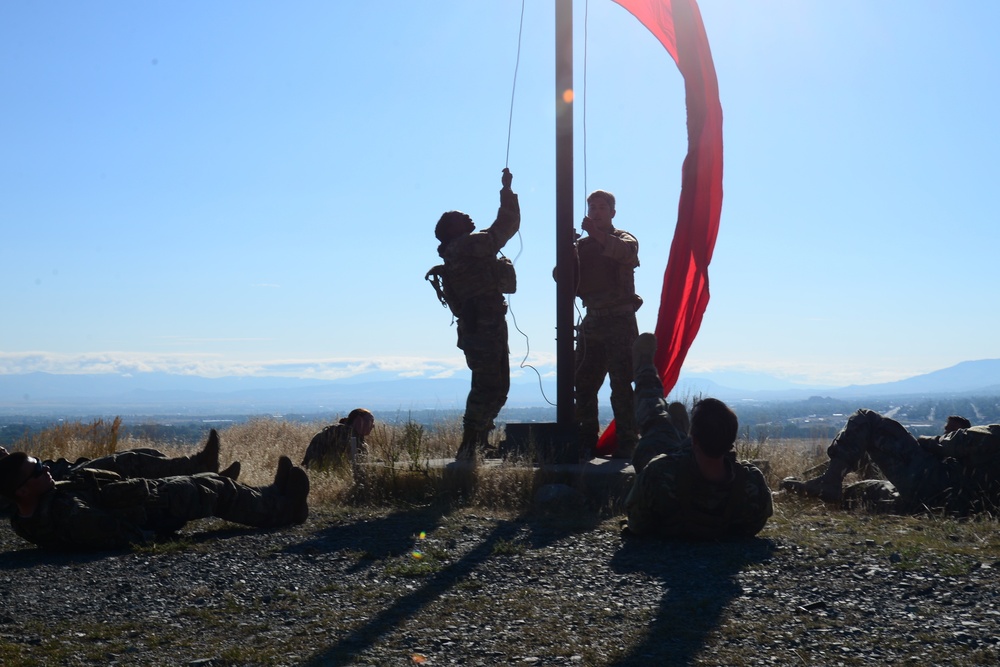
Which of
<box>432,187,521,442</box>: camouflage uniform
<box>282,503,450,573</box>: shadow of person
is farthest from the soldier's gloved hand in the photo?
<box>282,503,450,573</box>: shadow of person

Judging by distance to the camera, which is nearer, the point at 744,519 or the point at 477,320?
the point at 744,519

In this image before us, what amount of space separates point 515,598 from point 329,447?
210 inches

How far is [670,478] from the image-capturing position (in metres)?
5.69

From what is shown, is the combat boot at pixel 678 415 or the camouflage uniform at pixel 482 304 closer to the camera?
the combat boot at pixel 678 415

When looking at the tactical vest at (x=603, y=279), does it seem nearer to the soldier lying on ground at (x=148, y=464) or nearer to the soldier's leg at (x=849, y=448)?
the soldier's leg at (x=849, y=448)

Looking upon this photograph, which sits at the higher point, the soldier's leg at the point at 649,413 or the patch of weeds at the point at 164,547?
the soldier's leg at the point at 649,413

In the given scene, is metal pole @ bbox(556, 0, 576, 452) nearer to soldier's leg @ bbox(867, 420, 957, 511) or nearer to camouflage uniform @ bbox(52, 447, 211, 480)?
soldier's leg @ bbox(867, 420, 957, 511)

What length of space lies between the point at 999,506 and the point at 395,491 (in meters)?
4.50

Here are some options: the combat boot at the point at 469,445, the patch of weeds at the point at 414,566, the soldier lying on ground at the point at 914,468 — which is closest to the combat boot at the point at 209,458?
the combat boot at the point at 469,445

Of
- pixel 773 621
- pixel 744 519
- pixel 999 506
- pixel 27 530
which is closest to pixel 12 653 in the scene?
pixel 27 530

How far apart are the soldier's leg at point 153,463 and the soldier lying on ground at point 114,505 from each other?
3.02 feet

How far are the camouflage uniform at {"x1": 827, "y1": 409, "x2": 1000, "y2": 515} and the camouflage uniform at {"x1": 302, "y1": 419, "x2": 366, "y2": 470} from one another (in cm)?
460

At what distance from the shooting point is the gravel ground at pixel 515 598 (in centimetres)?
384

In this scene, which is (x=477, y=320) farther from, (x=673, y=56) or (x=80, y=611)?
(x=80, y=611)
